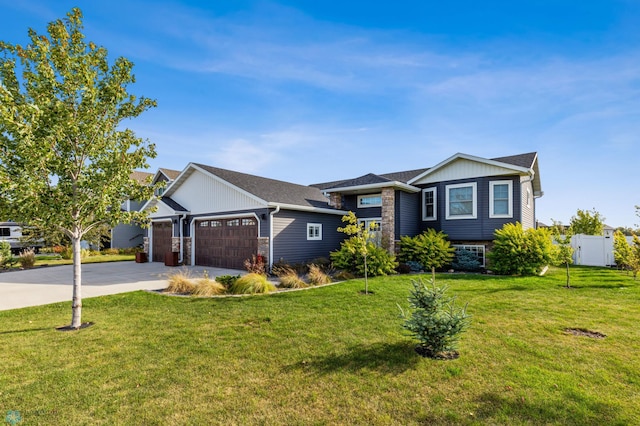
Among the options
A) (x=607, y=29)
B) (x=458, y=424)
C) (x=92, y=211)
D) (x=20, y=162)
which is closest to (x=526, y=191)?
(x=607, y=29)

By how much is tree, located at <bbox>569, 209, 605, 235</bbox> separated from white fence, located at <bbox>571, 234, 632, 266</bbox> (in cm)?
540

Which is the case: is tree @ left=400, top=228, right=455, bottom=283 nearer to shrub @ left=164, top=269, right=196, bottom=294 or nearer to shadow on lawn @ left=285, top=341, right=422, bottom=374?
shrub @ left=164, top=269, right=196, bottom=294

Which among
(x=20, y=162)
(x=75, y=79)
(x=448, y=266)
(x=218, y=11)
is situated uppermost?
(x=218, y=11)

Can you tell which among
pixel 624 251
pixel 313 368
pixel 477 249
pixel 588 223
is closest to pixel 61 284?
pixel 313 368

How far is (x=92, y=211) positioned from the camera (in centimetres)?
640

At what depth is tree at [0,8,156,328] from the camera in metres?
5.42

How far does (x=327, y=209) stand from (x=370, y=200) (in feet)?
8.73

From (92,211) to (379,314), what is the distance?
6.65 m

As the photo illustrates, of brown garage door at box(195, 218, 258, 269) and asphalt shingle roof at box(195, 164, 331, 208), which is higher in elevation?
asphalt shingle roof at box(195, 164, 331, 208)

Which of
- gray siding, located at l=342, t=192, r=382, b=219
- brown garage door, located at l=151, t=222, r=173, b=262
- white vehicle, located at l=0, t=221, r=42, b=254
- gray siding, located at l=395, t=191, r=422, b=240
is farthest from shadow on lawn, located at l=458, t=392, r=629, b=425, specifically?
white vehicle, located at l=0, t=221, r=42, b=254

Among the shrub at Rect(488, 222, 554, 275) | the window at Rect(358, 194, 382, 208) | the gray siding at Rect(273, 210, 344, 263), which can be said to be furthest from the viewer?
the window at Rect(358, 194, 382, 208)

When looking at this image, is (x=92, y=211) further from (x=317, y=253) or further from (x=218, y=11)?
(x=317, y=253)

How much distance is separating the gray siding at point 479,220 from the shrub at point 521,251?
118 cm

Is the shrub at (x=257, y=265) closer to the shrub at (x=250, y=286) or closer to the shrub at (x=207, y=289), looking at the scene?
the shrub at (x=250, y=286)
